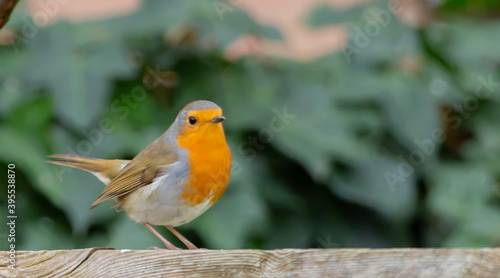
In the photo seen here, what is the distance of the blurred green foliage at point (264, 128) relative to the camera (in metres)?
3.14

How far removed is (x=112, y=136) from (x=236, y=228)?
71cm

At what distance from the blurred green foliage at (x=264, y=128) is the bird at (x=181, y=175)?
1092 millimetres

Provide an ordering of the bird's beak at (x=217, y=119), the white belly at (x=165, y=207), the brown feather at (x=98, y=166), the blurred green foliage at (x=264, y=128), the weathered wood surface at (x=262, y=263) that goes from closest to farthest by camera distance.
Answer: the weathered wood surface at (x=262, y=263) < the bird's beak at (x=217, y=119) < the white belly at (x=165, y=207) < the brown feather at (x=98, y=166) < the blurred green foliage at (x=264, y=128)

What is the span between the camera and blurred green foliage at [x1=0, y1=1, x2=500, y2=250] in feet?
10.3

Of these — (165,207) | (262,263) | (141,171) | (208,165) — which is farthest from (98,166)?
(262,263)

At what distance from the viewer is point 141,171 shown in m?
1.95

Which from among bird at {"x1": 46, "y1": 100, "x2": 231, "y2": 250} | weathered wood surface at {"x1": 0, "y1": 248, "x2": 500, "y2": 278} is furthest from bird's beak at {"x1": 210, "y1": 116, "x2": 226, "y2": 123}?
weathered wood surface at {"x1": 0, "y1": 248, "x2": 500, "y2": 278}

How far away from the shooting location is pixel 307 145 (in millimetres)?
3416

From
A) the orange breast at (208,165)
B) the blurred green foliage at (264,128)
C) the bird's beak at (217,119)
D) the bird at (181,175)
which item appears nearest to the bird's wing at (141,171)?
the bird at (181,175)

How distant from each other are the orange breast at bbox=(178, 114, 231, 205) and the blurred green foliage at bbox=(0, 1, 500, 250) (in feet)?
4.03

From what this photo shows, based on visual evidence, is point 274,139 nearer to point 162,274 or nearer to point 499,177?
point 499,177

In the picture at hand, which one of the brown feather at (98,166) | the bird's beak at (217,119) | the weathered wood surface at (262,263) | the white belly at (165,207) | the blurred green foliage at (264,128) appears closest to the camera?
the weathered wood surface at (262,263)

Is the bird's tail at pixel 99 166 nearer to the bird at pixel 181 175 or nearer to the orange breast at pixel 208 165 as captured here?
the bird at pixel 181 175

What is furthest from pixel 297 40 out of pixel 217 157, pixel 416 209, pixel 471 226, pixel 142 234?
pixel 217 157
